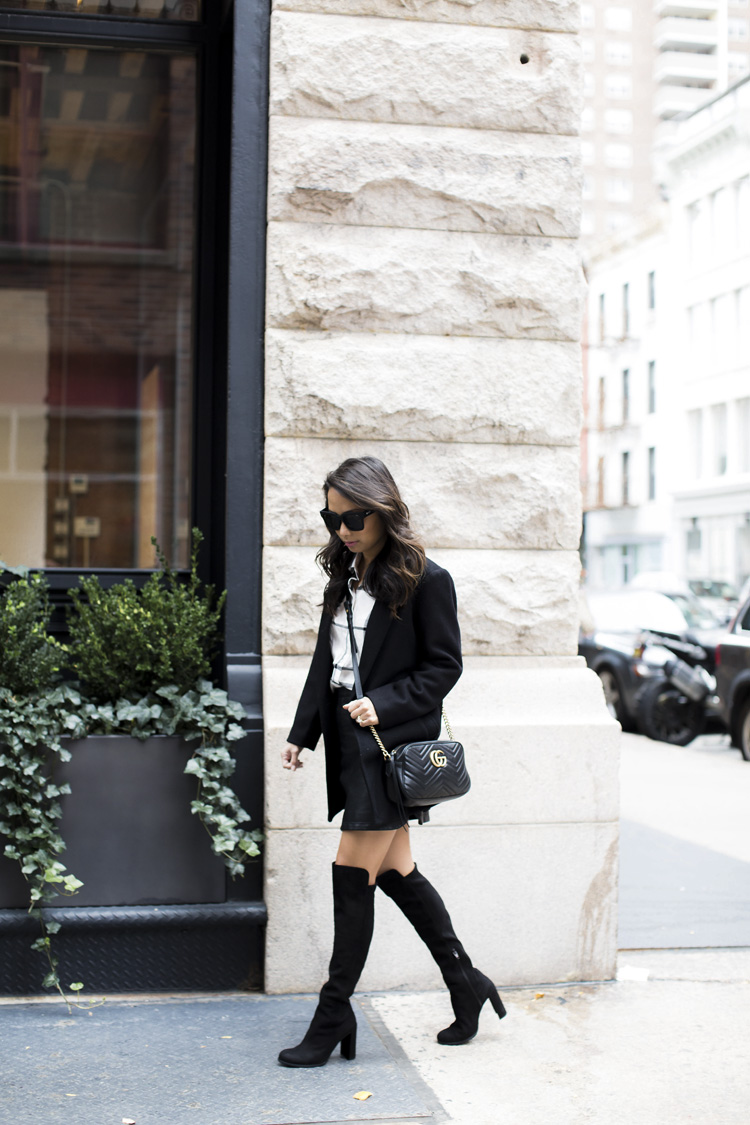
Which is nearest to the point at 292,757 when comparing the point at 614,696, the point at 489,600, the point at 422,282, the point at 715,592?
the point at 489,600

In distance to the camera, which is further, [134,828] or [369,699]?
[134,828]

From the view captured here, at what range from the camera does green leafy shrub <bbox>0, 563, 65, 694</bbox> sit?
15.5 feet

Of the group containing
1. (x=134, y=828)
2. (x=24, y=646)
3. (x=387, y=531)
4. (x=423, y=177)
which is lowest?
(x=134, y=828)

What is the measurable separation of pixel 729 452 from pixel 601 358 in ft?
36.8

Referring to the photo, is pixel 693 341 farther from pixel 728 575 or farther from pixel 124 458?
pixel 124 458

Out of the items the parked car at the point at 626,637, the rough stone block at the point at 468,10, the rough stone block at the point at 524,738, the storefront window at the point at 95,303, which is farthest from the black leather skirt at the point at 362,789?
the parked car at the point at 626,637

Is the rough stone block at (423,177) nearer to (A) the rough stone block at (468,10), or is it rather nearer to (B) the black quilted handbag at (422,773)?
(A) the rough stone block at (468,10)

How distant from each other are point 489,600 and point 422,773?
Answer: 4.80ft

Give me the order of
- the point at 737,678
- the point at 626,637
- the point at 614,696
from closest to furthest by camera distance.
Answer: the point at 737,678
the point at 626,637
the point at 614,696

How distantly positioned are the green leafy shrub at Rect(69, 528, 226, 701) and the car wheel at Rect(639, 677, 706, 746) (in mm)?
9757

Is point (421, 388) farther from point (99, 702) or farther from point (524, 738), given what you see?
point (99, 702)

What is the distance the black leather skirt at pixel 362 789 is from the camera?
391 centimetres

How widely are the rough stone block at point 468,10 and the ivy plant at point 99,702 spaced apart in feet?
7.20

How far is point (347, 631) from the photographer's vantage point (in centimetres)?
409
